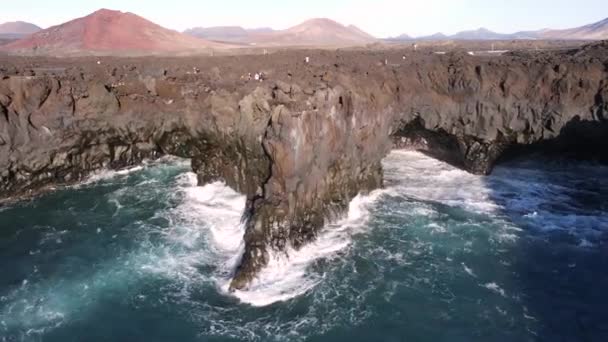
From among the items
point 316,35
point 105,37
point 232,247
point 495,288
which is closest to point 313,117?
point 232,247

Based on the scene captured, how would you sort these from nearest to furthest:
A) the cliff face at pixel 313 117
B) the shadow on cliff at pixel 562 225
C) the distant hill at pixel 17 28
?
the shadow on cliff at pixel 562 225 → the cliff face at pixel 313 117 → the distant hill at pixel 17 28

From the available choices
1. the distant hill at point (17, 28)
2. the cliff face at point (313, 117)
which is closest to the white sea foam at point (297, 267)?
the cliff face at point (313, 117)

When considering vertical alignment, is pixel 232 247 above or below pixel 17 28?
below

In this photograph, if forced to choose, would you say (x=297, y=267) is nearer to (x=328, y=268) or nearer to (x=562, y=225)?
(x=328, y=268)

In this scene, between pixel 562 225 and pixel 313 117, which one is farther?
pixel 562 225

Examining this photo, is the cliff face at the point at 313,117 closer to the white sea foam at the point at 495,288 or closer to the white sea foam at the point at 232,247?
the white sea foam at the point at 232,247

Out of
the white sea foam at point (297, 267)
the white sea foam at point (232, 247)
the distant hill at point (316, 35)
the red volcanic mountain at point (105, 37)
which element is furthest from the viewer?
the distant hill at point (316, 35)
